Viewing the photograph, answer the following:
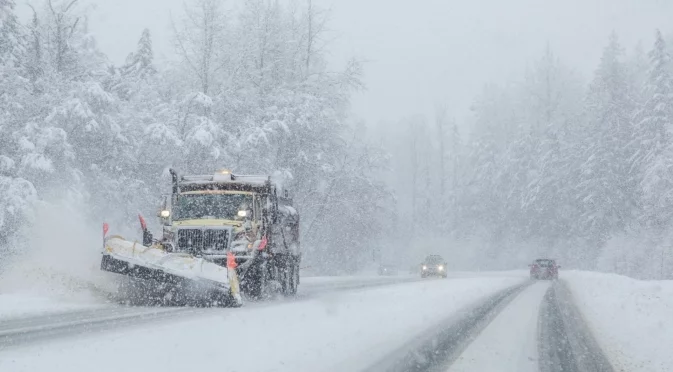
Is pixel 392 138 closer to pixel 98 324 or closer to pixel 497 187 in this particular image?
pixel 497 187

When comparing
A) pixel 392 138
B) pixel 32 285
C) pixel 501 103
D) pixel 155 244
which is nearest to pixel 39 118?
pixel 32 285

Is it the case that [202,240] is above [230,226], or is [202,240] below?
below

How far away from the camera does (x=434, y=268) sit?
139ft

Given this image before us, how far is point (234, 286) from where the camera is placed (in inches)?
551

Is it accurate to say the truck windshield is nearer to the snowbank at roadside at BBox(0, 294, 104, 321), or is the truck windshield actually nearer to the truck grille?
the truck grille

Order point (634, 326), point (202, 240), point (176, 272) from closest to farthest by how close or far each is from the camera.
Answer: point (634, 326) < point (176, 272) < point (202, 240)

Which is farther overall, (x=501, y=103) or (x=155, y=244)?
(x=501, y=103)

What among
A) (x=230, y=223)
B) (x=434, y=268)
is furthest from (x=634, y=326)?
(x=434, y=268)

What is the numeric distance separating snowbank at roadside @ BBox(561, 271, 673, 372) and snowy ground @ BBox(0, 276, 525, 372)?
9.77ft

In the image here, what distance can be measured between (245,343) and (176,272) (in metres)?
5.40

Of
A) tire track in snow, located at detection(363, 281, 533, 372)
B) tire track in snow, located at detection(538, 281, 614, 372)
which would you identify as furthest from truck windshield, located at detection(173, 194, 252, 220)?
tire track in snow, located at detection(538, 281, 614, 372)

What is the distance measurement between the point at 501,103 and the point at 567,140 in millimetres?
19229

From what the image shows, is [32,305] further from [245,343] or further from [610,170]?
[610,170]

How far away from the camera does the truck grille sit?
51.5 ft
